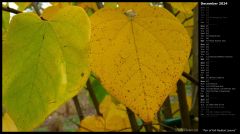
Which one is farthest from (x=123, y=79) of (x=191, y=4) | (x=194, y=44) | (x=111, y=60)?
(x=194, y=44)

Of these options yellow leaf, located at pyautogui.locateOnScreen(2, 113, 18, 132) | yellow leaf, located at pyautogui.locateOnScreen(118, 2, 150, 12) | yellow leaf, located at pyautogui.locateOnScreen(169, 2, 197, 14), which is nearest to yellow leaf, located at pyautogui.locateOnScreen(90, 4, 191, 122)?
yellow leaf, located at pyautogui.locateOnScreen(118, 2, 150, 12)

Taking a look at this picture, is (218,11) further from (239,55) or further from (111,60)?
(111,60)

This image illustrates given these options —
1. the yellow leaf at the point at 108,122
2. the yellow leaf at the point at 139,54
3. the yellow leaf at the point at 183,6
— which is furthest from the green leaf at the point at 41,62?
the yellow leaf at the point at 108,122

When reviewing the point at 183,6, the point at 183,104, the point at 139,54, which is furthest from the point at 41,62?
the point at 183,104

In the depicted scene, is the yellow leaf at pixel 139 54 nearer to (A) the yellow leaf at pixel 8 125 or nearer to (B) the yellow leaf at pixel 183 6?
(B) the yellow leaf at pixel 183 6

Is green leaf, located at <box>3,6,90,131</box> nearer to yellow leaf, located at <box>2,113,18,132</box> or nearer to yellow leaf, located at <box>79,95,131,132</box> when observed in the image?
yellow leaf, located at <box>2,113,18,132</box>

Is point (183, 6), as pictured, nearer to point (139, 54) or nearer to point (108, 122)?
point (139, 54)
